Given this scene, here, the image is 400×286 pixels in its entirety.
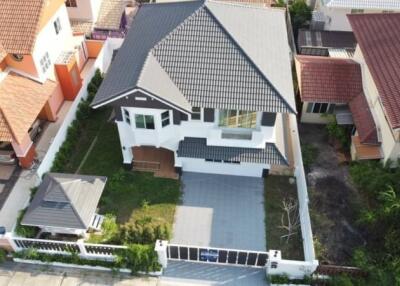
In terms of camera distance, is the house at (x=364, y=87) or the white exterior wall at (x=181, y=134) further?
the house at (x=364, y=87)

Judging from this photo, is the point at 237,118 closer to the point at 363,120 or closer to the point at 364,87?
the point at 363,120

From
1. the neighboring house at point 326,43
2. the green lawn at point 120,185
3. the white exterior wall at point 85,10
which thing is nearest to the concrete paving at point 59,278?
the green lawn at point 120,185

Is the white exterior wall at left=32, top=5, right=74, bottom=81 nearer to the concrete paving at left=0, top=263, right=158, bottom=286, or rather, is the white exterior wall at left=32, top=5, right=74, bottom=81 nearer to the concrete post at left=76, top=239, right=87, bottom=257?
the concrete post at left=76, top=239, right=87, bottom=257

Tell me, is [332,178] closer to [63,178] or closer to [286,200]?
[286,200]

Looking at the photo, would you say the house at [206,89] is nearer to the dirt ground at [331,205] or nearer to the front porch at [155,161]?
the front porch at [155,161]

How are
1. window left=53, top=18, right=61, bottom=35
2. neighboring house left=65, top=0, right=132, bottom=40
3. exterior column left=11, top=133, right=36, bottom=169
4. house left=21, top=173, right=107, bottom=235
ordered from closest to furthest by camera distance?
house left=21, top=173, right=107, bottom=235
exterior column left=11, top=133, right=36, bottom=169
window left=53, top=18, right=61, bottom=35
neighboring house left=65, top=0, right=132, bottom=40

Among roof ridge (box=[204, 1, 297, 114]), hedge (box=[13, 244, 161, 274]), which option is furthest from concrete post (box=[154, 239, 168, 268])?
roof ridge (box=[204, 1, 297, 114])
